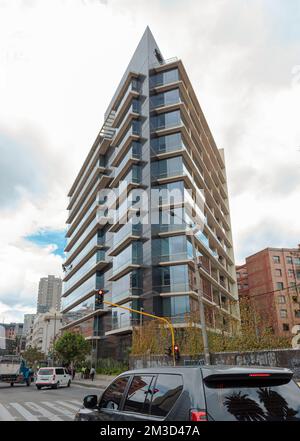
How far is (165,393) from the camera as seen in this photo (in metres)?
3.84

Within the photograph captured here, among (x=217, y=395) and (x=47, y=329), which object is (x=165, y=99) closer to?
(x=217, y=395)

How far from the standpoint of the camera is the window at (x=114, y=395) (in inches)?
183

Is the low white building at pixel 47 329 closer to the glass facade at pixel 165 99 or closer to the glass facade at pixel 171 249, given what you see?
the glass facade at pixel 171 249

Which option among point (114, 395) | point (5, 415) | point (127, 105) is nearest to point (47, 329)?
point (127, 105)

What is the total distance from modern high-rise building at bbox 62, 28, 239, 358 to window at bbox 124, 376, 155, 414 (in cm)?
2905

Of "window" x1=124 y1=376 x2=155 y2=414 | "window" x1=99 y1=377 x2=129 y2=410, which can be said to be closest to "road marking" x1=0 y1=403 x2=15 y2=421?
"window" x1=99 y1=377 x2=129 y2=410

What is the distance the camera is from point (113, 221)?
177 feet

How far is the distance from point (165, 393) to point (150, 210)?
40.7 metres

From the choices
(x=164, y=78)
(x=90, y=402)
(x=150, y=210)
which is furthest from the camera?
(x=164, y=78)

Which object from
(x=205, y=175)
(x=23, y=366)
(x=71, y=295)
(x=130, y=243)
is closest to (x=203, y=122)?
(x=205, y=175)

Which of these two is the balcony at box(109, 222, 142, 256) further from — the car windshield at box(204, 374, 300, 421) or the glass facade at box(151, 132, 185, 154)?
the car windshield at box(204, 374, 300, 421)
